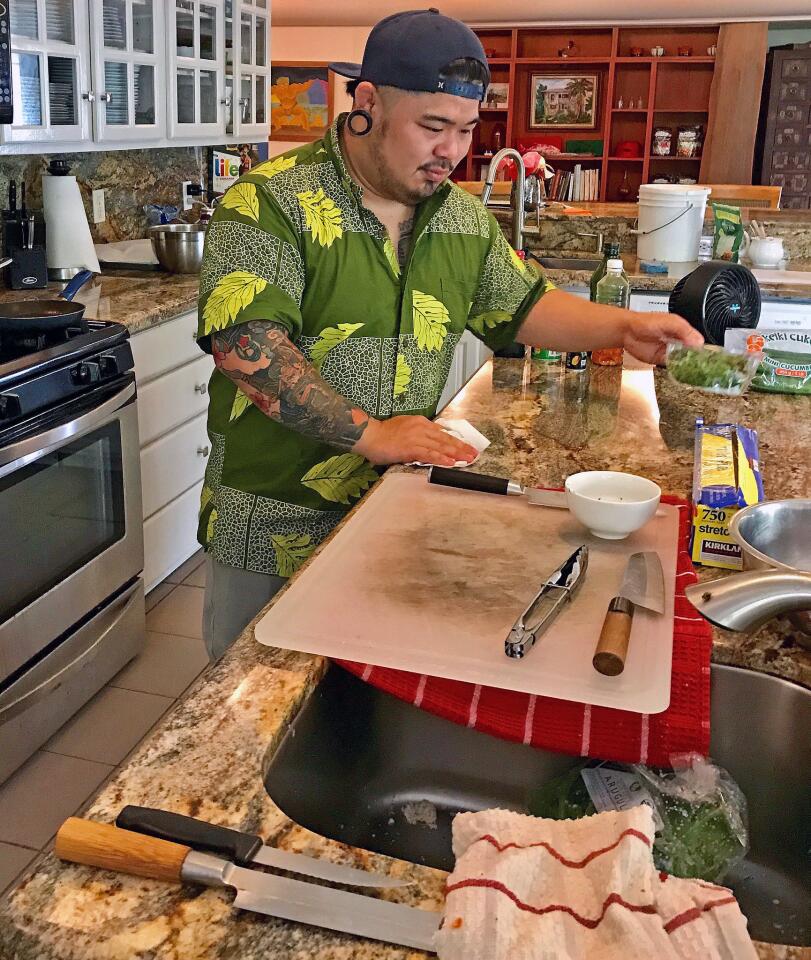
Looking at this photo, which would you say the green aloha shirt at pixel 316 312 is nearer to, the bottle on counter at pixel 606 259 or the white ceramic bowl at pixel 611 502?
the white ceramic bowl at pixel 611 502

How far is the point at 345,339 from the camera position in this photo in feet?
5.08

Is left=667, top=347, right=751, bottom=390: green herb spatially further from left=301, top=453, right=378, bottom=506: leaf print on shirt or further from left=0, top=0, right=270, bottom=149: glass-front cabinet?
left=0, top=0, right=270, bottom=149: glass-front cabinet

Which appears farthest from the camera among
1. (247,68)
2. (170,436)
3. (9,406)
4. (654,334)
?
(247,68)

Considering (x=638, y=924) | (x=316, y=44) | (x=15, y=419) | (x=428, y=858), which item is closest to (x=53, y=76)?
(x=15, y=419)

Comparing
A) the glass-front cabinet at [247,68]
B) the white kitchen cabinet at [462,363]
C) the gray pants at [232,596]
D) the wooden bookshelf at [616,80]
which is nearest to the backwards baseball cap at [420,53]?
the gray pants at [232,596]

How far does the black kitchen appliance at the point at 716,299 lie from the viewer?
6.48ft

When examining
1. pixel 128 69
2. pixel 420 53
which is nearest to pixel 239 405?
pixel 420 53

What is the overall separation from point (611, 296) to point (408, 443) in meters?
1.21

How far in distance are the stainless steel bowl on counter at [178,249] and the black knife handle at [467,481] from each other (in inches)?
94.0

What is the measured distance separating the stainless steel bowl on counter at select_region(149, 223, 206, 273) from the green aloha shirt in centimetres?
203

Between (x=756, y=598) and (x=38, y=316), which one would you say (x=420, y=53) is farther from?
(x=38, y=316)

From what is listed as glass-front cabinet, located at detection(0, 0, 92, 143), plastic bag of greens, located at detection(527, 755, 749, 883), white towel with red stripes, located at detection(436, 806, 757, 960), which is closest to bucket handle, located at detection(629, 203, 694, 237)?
glass-front cabinet, located at detection(0, 0, 92, 143)

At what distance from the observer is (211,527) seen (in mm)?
1663

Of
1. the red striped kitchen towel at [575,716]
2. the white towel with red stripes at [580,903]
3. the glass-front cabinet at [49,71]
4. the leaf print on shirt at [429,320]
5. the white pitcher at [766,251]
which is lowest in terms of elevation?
the red striped kitchen towel at [575,716]
